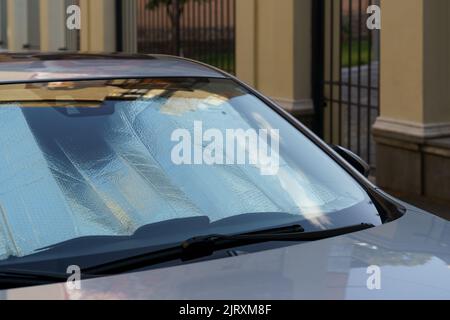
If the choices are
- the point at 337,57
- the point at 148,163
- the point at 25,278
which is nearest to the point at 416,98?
the point at 337,57

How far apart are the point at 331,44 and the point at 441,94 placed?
2354mm

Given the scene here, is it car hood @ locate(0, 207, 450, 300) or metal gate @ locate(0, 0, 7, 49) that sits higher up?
metal gate @ locate(0, 0, 7, 49)

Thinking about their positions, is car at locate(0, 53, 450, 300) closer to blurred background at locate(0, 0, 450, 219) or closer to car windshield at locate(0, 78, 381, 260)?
car windshield at locate(0, 78, 381, 260)

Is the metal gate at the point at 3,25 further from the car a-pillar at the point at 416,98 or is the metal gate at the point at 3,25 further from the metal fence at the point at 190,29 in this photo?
the car a-pillar at the point at 416,98

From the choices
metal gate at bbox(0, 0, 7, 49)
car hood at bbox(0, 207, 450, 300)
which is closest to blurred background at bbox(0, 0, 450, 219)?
car hood at bbox(0, 207, 450, 300)

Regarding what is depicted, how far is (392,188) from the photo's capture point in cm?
944

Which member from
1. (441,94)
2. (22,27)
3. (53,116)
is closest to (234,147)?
(53,116)

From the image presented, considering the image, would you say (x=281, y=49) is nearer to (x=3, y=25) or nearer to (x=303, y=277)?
(x=303, y=277)

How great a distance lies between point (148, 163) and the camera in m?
3.99

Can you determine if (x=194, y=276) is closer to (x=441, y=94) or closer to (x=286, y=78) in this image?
(x=441, y=94)

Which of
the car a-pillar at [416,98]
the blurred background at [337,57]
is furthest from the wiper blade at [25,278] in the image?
the car a-pillar at [416,98]

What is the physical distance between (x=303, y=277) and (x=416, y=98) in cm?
618

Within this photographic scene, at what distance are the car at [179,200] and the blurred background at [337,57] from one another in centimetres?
67

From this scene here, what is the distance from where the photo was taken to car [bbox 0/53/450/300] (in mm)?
3205
